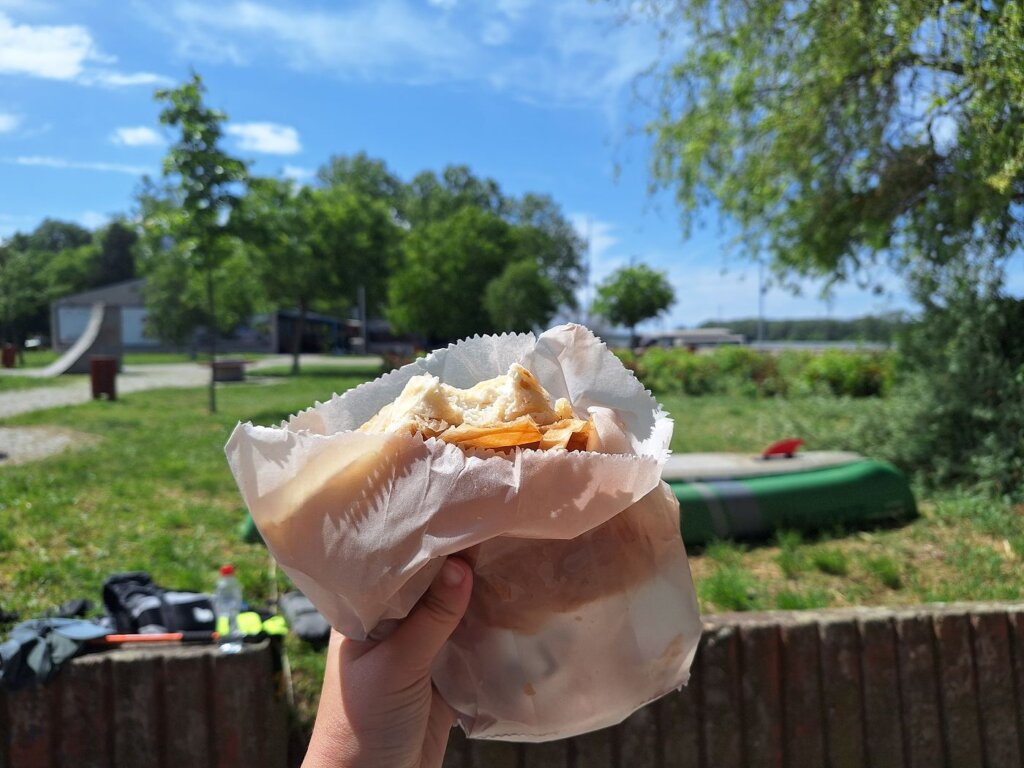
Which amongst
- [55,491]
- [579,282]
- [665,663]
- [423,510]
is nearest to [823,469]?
[665,663]

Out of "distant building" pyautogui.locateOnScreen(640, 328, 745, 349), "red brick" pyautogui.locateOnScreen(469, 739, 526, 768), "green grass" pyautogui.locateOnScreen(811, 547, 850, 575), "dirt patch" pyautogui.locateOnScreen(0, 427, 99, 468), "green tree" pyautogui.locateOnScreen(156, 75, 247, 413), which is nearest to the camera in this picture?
"red brick" pyautogui.locateOnScreen(469, 739, 526, 768)

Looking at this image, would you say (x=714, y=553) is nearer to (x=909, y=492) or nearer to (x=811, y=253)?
(x=909, y=492)

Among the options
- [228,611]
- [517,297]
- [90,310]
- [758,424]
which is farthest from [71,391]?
[90,310]

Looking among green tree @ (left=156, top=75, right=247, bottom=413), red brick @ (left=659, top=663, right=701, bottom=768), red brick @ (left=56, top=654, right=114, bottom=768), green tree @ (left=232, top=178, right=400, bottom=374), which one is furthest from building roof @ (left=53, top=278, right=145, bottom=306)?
red brick @ (left=659, top=663, right=701, bottom=768)

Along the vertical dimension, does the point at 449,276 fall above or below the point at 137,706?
above

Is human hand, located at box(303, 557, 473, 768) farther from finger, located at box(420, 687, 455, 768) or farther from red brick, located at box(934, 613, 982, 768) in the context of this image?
red brick, located at box(934, 613, 982, 768)

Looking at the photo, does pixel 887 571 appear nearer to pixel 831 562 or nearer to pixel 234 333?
pixel 831 562
